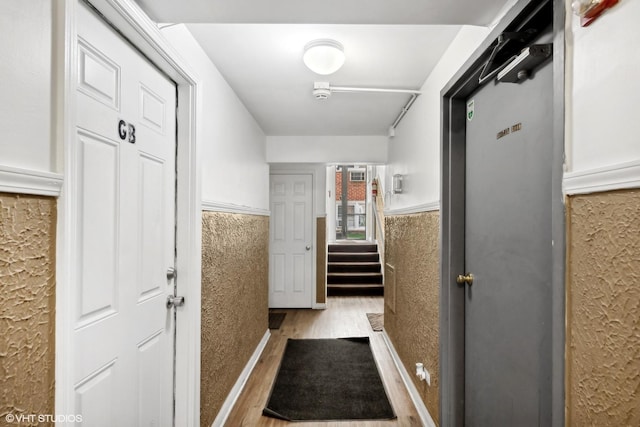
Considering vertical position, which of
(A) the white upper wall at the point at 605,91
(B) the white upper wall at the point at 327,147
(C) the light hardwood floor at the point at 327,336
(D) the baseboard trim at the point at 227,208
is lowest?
(C) the light hardwood floor at the point at 327,336

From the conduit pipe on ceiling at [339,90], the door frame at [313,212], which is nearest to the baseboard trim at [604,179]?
the conduit pipe on ceiling at [339,90]

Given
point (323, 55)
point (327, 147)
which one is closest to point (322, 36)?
point (323, 55)

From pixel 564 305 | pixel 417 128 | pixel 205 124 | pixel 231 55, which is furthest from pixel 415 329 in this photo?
pixel 231 55

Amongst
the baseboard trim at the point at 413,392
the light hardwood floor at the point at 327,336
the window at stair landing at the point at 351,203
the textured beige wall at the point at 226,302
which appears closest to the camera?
the textured beige wall at the point at 226,302

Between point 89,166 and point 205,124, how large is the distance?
37.6 inches

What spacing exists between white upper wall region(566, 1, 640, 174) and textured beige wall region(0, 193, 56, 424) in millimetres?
1278

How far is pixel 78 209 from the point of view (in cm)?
106

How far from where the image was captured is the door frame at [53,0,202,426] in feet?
2.88

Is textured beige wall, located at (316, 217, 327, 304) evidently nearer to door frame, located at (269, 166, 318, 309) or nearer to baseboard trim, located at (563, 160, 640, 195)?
door frame, located at (269, 166, 318, 309)

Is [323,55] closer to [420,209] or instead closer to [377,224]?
[420,209]

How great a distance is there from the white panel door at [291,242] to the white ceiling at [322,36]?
61.6 inches

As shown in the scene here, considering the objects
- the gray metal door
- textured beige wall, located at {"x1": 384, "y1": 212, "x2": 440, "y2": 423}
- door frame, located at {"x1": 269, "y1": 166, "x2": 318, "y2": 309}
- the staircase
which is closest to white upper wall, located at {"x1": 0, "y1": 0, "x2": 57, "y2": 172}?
the gray metal door

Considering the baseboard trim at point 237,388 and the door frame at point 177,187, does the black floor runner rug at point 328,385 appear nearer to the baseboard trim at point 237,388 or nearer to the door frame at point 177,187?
the baseboard trim at point 237,388

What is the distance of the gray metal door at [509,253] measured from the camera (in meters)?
1.16
